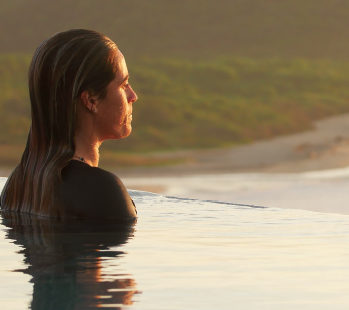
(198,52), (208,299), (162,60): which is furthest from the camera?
(198,52)

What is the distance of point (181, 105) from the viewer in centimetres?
5312

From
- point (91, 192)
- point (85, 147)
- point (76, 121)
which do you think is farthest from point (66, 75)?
point (91, 192)

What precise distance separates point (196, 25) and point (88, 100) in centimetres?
8752

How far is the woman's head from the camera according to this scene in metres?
5.70

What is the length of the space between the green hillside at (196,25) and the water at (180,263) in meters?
68.7

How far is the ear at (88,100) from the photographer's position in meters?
5.73

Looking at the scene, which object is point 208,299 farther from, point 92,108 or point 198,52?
point 198,52

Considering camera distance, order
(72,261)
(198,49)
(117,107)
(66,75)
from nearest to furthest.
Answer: (72,261), (66,75), (117,107), (198,49)

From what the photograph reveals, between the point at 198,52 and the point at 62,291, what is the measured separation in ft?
245

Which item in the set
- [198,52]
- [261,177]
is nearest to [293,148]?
[261,177]

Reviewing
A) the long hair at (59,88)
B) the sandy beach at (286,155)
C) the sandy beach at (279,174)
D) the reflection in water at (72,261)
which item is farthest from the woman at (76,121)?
the sandy beach at (286,155)

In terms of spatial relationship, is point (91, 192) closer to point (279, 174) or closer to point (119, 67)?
point (119, 67)

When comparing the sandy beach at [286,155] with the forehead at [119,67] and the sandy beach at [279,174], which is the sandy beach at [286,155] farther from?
the forehead at [119,67]

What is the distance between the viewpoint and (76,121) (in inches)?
229
